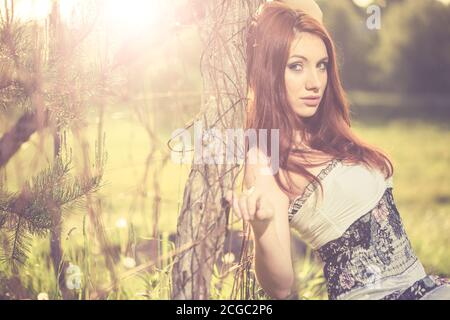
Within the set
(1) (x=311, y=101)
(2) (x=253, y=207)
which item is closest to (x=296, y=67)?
(1) (x=311, y=101)

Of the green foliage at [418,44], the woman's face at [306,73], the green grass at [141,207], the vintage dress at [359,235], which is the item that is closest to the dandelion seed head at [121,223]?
the green grass at [141,207]

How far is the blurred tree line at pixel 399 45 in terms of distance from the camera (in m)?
3.01

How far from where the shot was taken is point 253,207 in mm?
2660

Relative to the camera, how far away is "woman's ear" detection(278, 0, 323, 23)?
2809mm

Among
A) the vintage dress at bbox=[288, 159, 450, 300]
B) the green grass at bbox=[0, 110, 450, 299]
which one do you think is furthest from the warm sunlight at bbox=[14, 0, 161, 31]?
the vintage dress at bbox=[288, 159, 450, 300]

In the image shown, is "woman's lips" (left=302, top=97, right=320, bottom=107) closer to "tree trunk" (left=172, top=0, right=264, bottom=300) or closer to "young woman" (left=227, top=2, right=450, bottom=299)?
"young woman" (left=227, top=2, right=450, bottom=299)

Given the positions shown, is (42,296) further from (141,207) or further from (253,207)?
(253,207)

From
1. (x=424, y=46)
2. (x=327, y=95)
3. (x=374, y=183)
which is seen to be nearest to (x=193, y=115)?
(x=327, y=95)

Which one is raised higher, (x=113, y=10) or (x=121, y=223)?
(x=113, y=10)

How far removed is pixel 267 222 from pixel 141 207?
26.4 inches

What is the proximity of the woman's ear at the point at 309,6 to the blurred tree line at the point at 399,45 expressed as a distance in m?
0.13

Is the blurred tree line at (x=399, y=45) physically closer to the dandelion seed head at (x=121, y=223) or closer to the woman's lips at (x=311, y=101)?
the woman's lips at (x=311, y=101)

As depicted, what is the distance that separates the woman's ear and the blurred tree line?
0.13 metres

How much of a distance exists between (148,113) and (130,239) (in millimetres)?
589
